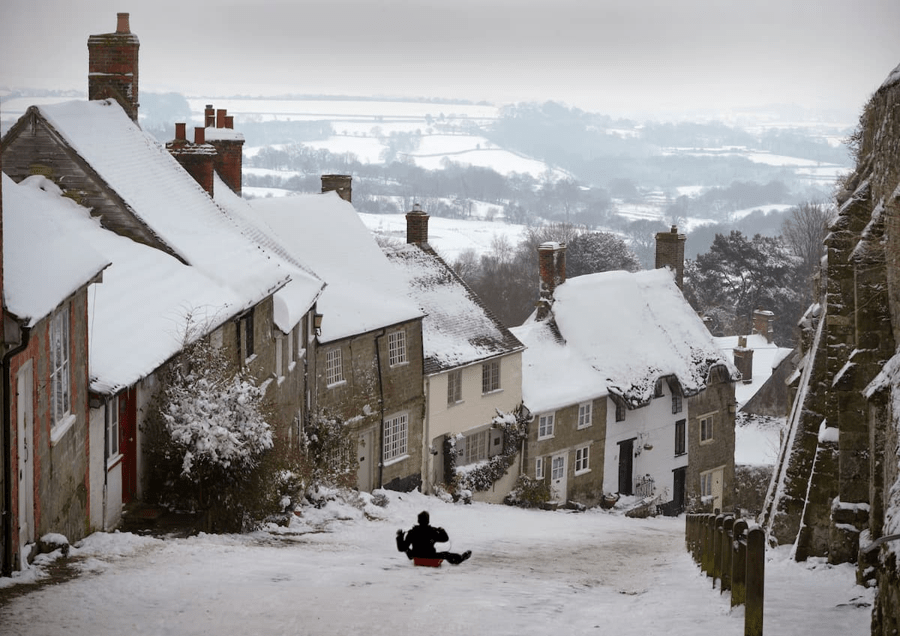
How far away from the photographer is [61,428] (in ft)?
42.5

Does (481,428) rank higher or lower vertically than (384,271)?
lower

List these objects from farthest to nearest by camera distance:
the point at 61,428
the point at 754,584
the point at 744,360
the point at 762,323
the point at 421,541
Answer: the point at 762,323
the point at 744,360
the point at 421,541
the point at 61,428
the point at 754,584

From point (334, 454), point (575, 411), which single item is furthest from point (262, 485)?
point (575, 411)

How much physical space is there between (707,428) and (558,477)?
8.21 meters

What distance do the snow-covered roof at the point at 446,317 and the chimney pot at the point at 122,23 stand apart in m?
12.2

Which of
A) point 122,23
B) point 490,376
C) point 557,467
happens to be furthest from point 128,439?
point 557,467

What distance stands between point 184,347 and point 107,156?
6608mm

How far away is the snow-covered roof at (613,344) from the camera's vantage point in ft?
122

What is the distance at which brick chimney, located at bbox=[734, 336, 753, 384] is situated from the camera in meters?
53.9

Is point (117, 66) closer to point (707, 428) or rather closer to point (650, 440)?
point (650, 440)

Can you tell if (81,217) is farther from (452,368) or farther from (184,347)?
(452,368)

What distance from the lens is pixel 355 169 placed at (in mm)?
145625

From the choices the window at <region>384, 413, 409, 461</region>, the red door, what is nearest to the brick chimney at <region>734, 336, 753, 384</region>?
the window at <region>384, 413, 409, 461</region>

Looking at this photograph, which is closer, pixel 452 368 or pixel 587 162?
pixel 452 368
